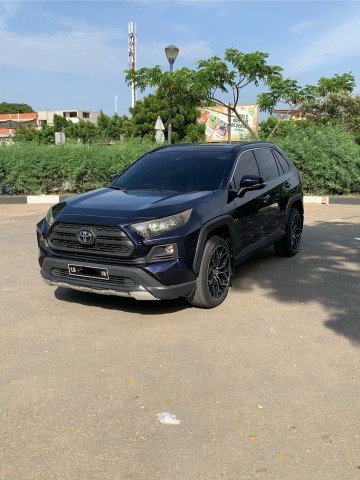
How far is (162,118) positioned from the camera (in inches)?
1153

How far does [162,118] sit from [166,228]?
2590 cm

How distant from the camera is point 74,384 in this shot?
11.5 feet

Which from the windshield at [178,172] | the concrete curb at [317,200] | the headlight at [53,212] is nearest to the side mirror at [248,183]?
the windshield at [178,172]

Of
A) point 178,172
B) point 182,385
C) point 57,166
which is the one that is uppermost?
point 57,166

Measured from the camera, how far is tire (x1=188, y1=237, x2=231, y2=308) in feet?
15.6

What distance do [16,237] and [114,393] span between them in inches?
244

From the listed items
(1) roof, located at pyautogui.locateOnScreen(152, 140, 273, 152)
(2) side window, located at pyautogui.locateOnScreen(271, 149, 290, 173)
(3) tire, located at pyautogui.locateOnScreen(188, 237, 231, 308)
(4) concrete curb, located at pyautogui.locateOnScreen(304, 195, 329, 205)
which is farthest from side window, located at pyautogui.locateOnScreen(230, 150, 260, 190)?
(4) concrete curb, located at pyautogui.locateOnScreen(304, 195, 329, 205)

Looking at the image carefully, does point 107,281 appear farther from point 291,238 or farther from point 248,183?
point 291,238

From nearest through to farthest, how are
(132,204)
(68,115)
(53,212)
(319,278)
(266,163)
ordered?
(132,204) → (53,212) → (319,278) → (266,163) → (68,115)

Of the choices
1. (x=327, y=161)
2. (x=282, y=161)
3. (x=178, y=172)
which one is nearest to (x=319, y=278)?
(x=282, y=161)

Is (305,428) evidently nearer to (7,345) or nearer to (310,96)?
(7,345)

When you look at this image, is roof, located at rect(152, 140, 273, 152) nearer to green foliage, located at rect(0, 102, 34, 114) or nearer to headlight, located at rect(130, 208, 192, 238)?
headlight, located at rect(130, 208, 192, 238)

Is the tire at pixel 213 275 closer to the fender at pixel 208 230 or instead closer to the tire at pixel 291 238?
the fender at pixel 208 230

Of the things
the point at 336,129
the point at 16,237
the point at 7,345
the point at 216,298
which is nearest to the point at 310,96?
the point at 336,129
